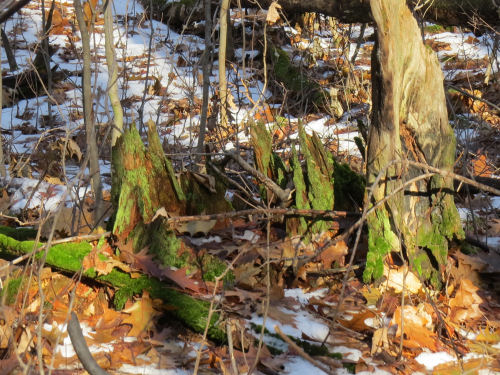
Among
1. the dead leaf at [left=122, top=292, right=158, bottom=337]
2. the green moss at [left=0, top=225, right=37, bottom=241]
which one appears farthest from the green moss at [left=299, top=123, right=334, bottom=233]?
the green moss at [left=0, top=225, right=37, bottom=241]

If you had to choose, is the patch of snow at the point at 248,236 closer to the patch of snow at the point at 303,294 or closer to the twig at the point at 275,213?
the twig at the point at 275,213

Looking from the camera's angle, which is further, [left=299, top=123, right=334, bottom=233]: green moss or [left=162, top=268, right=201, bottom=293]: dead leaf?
[left=299, top=123, right=334, bottom=233]: green moss

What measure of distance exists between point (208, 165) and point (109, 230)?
0.78 metres

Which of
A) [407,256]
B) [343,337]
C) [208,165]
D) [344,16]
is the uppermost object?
[344,16]

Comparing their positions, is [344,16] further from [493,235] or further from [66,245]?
Answer: [66,245]

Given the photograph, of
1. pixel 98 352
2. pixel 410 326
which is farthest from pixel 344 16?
pixel 98 352

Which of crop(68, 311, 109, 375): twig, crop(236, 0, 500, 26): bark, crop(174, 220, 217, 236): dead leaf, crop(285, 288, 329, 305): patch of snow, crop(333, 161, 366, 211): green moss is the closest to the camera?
crop(68, 311, 109, 375): twig

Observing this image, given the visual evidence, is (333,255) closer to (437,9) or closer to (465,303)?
(465,303)

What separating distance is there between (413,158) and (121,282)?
5.91ft

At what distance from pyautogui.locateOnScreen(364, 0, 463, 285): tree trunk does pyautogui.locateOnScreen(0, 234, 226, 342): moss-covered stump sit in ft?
3.44

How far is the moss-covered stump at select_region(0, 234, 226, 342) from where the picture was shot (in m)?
2.84

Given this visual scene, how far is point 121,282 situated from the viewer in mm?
3004

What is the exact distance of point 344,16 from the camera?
714 centimetres

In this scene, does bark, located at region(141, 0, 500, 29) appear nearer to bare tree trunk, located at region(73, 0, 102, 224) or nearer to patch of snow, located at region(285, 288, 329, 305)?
bare tree trunk, located at region(73, 0, 102, 224)
